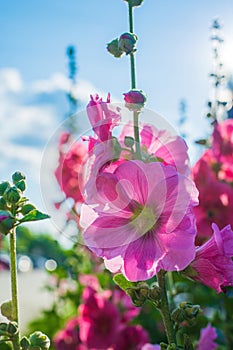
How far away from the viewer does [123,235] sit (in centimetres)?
91

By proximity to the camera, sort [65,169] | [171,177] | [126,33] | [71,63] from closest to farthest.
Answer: [171,177]
[126,33]
[65,169]
[71,63]

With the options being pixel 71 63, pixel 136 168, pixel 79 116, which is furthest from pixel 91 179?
pixel 71 63

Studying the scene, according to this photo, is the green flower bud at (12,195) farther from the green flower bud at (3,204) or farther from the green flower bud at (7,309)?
the green flower bud at (7,309)

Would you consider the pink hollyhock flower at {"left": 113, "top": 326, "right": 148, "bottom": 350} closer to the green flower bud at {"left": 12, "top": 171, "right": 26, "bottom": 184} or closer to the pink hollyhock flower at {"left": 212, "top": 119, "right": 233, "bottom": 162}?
the pink hollyhock flower at {"left": 212, "top": 119, "right": 233, "bottom": 162}

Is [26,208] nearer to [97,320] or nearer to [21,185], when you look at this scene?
[21,185]

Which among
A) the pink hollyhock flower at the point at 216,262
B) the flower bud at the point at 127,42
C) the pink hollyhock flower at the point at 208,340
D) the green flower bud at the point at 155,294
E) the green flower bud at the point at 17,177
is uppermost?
the flower bud at the point at 127,42

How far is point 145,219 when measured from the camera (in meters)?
0.90

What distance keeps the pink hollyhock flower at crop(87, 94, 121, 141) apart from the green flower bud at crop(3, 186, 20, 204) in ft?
0.48

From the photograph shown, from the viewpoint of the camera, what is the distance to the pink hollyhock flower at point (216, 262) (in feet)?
2.78

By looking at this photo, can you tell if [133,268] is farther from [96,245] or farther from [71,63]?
[71,63]

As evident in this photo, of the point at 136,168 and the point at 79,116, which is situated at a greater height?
the point at 79,116

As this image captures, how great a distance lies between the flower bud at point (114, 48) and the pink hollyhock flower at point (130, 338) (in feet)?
3.06

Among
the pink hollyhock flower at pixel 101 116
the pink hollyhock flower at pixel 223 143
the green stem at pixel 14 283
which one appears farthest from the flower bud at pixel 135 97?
the pink hollyhock flower at pixel 223 143

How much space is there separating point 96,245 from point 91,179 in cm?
9
